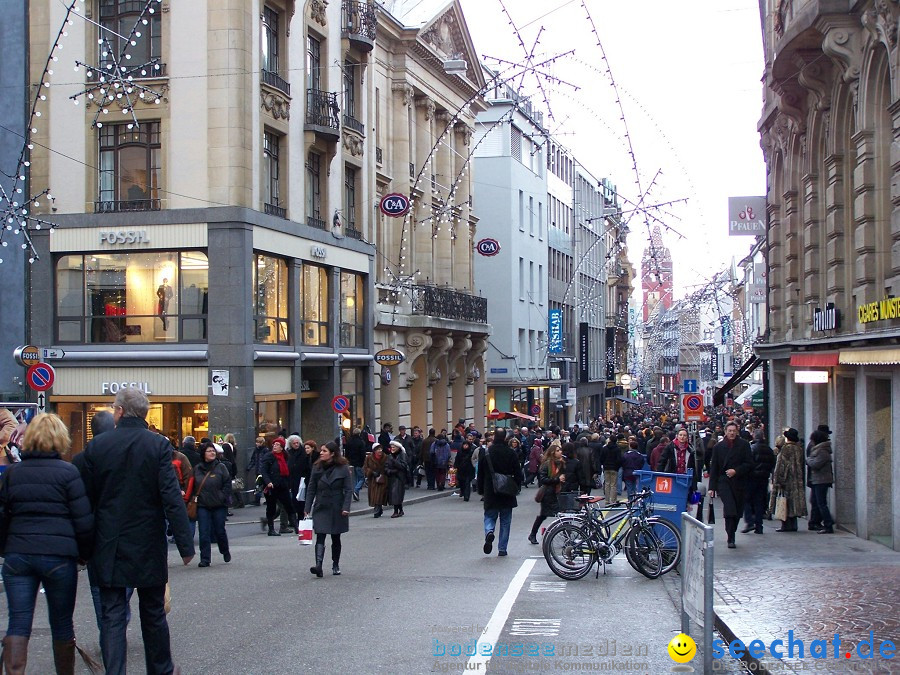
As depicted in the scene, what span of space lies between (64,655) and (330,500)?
20.9 feet

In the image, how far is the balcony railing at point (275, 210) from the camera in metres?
28.6

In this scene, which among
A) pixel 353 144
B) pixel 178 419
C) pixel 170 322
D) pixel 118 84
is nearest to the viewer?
pixel 118 84

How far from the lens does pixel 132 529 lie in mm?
7219

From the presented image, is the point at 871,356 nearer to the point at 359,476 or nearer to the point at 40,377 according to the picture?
the point at 40,377

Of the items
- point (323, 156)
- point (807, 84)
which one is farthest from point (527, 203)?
point (807, 84)

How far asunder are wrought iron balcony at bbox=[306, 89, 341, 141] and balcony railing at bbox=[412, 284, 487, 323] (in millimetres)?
8990

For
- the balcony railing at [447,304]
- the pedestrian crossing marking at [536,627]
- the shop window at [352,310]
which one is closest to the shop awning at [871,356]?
the pedestrian crossing marking at [536,627]

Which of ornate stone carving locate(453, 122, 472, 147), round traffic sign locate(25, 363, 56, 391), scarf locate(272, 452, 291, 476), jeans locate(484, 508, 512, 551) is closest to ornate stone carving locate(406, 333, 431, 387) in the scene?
ornate stone carving locate(453, 122, 472, 147)

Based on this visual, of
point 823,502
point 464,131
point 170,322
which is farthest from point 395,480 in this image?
point 464,131

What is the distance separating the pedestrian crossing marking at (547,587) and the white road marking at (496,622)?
131 millimetres

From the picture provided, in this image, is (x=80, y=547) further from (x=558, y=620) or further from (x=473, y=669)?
(x=558, y=620)

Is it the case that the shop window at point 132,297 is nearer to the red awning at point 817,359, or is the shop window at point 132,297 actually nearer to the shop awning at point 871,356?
the red awning at point 817,359

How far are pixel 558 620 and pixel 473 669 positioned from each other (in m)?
2.23

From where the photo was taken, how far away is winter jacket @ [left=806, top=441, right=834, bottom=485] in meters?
18.5
